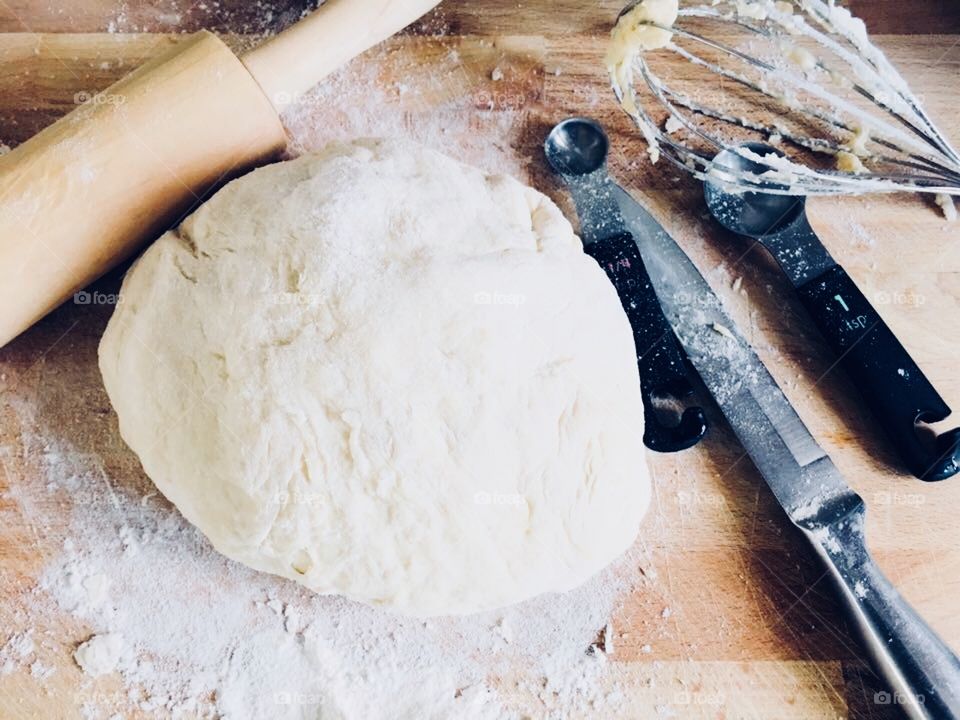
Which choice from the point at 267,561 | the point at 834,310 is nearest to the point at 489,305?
the point at 267,561

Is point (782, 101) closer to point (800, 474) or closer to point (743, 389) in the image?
point (743, 389)

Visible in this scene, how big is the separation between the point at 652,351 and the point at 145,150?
2.70 feet

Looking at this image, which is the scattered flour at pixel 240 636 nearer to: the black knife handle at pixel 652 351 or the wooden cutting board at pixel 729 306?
the wooden cutting board at pixel 729 306

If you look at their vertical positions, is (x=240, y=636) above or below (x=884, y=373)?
below

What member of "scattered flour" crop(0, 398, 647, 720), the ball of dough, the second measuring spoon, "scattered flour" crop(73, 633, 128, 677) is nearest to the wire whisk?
the second measuring spoon

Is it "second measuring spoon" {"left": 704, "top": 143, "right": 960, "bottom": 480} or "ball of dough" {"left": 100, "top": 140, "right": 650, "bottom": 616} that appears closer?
"ball of dough" {"left": 100, "top": 140, "right": 650, "bottom": 616}

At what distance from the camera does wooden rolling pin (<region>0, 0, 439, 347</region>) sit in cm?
121

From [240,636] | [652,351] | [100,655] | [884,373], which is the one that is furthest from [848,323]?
[100,655]

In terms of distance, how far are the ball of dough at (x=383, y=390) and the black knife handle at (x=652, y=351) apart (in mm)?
124

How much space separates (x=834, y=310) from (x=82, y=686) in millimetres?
1346

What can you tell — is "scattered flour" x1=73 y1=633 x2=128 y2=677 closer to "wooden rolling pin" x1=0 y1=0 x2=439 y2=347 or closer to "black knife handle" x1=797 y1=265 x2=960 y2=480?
"wooden rolling pin" x1=0 y1=0 x2=439 y2=347

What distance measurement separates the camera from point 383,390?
1.13 metres

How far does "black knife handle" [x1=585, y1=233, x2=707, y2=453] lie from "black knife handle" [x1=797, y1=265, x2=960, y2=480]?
260 millimetres

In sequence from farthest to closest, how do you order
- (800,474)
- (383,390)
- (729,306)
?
(729,306) < (800,474) < (383,390)
